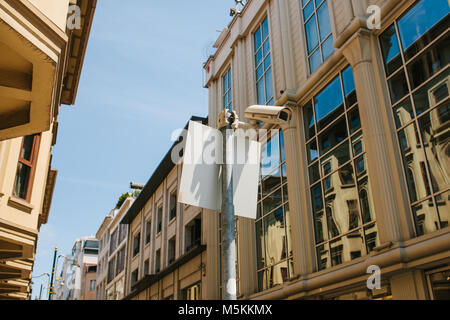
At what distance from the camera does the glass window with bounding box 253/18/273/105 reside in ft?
57.5

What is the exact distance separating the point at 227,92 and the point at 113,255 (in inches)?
1199

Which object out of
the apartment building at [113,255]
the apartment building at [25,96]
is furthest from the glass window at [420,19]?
the apartment building at [113,255]

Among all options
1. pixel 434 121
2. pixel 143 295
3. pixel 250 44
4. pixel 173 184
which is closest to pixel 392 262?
pixel 434 121

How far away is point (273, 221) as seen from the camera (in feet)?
50.7

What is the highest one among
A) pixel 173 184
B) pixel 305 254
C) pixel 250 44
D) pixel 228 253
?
pixel 250 44

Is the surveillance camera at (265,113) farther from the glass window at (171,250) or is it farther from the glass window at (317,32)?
the glass window at (171,250)

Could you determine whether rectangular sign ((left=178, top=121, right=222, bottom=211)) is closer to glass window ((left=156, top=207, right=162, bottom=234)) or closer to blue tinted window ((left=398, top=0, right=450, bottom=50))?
blue tinted window ((left=398, top=0, right=450, bottom=50))

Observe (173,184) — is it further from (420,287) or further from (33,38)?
(33,38)

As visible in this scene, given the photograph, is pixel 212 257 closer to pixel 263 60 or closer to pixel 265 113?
pixel 263 60

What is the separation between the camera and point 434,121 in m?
9.27

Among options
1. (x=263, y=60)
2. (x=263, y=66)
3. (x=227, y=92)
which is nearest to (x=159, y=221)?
(x=227, y=92)

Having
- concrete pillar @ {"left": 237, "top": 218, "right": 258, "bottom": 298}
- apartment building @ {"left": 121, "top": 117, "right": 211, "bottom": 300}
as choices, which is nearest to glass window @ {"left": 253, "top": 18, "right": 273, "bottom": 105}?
concrete pillar @ {"left": 237, "top": 218, "right": 258, "bottom": 298}

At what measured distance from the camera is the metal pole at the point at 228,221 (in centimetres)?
378

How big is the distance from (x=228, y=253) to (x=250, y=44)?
56.6ft
